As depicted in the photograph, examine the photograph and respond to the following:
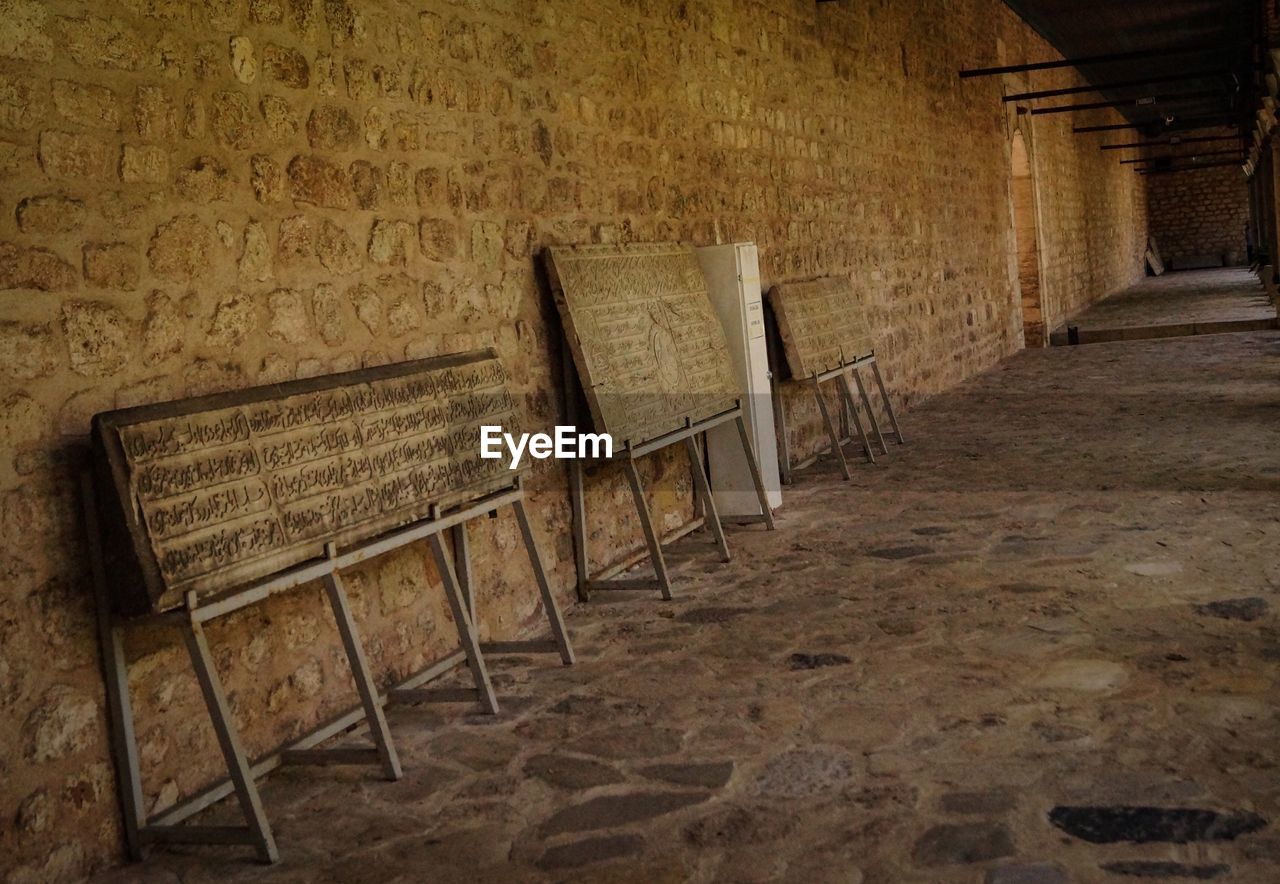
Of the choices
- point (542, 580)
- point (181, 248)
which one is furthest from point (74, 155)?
point (542, 580)

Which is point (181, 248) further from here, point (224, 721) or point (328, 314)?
point (224, 721)

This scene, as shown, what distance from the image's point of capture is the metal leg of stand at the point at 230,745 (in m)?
2.74

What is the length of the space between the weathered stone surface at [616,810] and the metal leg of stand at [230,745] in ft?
2.03

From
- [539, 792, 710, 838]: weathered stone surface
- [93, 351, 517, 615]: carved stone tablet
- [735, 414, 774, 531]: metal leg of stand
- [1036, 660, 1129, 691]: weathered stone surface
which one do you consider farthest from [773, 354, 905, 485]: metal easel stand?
[539, 792, 710, 838]: weathered stone surface

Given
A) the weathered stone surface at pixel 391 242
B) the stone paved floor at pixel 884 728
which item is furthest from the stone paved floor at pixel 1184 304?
the weathered stone surface at pixel 391 242

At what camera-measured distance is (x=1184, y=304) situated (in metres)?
19.4

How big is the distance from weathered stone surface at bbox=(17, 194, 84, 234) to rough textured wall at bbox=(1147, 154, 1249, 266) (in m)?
37.5

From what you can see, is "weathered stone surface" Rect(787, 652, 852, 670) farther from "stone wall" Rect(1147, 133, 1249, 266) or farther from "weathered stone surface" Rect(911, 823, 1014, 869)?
"stone wall" Rect(1147, 133, 1249, 266)

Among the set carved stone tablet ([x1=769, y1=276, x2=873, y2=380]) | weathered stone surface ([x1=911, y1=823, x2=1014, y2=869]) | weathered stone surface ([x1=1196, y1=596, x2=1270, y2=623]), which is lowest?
weathered stone surface ([x1=1196, y1=596, x2=1270, y2=623])

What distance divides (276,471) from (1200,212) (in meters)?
37.7

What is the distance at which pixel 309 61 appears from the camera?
3.62 metres

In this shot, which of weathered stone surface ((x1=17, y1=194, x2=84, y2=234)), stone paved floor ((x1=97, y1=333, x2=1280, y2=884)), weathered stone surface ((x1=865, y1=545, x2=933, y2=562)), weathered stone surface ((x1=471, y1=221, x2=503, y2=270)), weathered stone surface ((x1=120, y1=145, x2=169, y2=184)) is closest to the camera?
stone paved floor ((x1=97, y1=333, x2=1280, y2=884))

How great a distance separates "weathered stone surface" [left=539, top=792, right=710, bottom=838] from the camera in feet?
9.21

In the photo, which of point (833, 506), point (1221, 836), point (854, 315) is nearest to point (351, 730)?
point (1221, 836)
